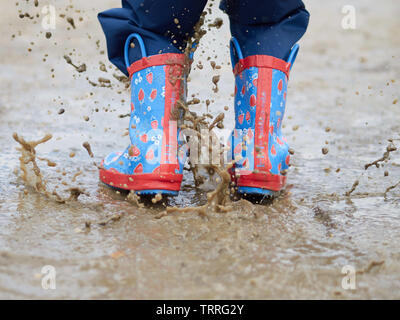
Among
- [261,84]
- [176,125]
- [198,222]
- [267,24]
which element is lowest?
[198,222]

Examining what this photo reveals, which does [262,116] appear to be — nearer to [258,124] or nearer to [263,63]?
[258,124]

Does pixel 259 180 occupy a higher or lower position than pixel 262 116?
lower

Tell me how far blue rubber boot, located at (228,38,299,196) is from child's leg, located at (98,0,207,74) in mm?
189

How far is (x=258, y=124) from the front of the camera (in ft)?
5.21

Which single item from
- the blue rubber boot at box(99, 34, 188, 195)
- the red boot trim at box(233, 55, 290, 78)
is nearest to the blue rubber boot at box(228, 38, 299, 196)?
the red boot trim at box(233, 55, 290, 78)

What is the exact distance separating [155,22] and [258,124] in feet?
1.45

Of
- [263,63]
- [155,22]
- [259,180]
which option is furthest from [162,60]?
[259,180]

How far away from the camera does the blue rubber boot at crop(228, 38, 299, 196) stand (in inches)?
62.2

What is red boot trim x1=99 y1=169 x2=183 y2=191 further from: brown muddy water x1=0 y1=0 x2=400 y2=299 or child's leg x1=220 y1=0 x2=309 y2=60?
child's leg x1=220 y1=0 x2=309 y2=60

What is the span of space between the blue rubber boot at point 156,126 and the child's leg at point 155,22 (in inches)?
1.0

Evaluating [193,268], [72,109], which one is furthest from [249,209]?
[72,109]

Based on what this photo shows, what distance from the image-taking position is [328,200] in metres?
1.66
